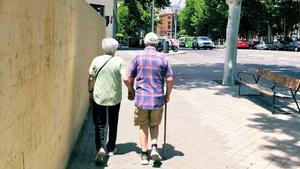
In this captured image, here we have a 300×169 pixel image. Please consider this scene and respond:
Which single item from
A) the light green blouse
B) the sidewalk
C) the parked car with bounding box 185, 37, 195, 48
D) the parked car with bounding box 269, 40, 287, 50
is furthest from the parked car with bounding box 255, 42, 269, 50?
the light green blouse

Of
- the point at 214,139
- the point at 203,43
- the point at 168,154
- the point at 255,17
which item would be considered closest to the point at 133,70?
the point at 168,154

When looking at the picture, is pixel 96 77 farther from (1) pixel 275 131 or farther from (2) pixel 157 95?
(1) pixel 275 131

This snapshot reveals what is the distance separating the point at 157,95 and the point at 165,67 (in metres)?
0.37

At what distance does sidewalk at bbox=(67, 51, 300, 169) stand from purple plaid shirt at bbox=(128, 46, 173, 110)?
2.66 feet

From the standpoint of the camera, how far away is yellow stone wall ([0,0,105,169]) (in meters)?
2.72

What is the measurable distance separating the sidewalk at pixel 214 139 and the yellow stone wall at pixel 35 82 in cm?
114

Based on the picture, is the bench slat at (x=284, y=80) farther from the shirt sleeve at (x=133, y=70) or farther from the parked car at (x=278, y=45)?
the parked car at (x=278, y=45)

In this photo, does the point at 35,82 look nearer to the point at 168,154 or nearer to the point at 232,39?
the point at 168,154

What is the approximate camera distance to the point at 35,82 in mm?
3568

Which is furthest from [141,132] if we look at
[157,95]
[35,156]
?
[35,156]

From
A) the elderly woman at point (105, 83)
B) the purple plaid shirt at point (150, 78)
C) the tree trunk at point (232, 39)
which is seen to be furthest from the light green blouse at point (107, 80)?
the tree trunk at point (232, 39)

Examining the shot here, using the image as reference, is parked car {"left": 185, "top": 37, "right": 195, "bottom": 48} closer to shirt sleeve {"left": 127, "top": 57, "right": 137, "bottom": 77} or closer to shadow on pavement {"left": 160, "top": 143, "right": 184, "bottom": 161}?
shadow on pavement {"left": 160, "top": 143, "right": 184, "bottom": 161}

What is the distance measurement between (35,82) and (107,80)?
250 cm

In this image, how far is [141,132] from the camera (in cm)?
620
